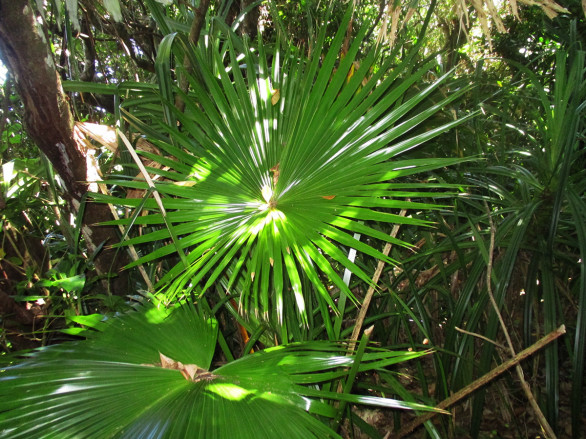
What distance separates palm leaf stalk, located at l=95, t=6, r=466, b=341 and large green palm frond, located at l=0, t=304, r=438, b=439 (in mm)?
129

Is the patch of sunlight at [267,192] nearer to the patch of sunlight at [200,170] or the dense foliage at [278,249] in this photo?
the dense foliage at [278,249]

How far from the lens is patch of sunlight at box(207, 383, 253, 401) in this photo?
0.65 metres

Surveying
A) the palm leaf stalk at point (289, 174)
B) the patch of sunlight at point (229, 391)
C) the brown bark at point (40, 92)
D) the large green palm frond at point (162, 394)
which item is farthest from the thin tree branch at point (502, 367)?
the brown bark at point (40, 92)

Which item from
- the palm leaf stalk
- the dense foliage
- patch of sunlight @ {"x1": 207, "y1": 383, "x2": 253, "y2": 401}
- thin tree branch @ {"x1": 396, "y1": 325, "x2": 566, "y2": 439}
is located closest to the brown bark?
the dense foliage

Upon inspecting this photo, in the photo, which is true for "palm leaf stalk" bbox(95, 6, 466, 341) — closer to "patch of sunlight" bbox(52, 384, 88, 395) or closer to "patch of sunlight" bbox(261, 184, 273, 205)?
"patch of sunlight" bbox(261, 184, 273, 205)

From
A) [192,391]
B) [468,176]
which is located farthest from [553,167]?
[192,391]

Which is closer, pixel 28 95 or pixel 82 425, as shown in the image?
pixel 82 425

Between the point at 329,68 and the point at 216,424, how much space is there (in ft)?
2.46

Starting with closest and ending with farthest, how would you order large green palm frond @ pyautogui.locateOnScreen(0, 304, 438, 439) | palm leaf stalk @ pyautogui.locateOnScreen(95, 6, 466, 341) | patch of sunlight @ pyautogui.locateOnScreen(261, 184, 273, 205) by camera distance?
large green palm frond @ pyautogui.locateOnScreen(0, 304, 438, 439) < palm leaf stalk @ pyautogui.locateOnScreen(95, 6, 466, 341) < patch of sunlight @ pyautogui.locateOnScreen(261, 184, 273, 205)

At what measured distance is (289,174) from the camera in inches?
36.9

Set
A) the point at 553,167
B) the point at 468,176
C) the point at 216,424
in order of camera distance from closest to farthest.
A: the point at 216,424
the point at 553,167
the point at 468,176

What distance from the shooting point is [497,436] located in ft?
5.33


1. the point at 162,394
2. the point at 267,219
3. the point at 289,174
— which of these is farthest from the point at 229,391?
the point at 289,174

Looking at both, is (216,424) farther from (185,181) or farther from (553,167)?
(553,167)
